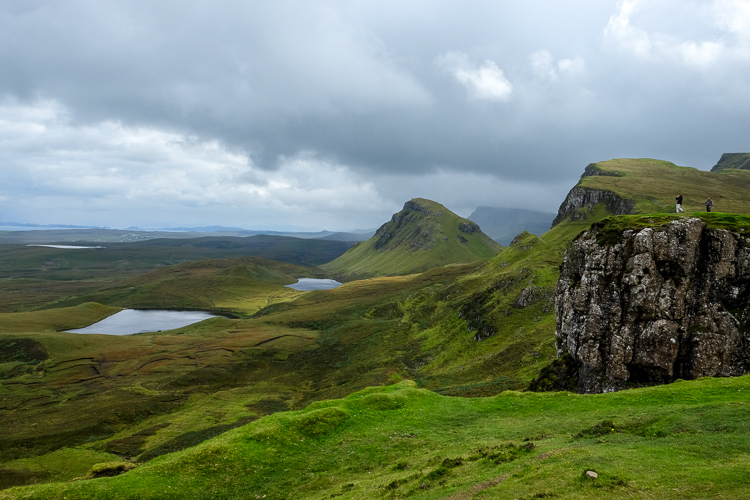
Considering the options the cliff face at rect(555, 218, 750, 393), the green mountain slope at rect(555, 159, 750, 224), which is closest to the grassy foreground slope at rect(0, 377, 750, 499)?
the cliff face at rect(555, 218, 750, 393)

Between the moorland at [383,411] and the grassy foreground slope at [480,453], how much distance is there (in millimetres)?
167

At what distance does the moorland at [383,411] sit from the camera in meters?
23.9

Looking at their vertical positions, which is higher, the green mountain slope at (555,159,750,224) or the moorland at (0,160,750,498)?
the green mountain slope at (555,159,750,224)

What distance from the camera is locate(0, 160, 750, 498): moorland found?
23906 millimetres

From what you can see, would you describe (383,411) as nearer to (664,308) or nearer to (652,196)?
(664,308)

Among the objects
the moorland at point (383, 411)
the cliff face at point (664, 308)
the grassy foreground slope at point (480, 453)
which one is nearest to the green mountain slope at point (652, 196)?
the moorland at point (383, 411)

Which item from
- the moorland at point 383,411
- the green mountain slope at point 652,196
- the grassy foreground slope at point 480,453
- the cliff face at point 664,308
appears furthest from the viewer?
the green mountain slope at point 652,196

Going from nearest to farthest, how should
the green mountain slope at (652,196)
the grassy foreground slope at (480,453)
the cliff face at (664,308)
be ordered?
1. the grassy foreground slope at (480,453)
2. the cliff face at (664,308)
3. the green mountain slope at (652,196)

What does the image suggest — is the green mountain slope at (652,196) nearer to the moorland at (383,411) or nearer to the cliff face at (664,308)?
the moorland at (383,411)

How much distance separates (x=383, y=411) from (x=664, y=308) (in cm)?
4082

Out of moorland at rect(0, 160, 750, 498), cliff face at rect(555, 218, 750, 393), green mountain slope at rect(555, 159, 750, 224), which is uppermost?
green mountain slope at rect(555, 159, 750, 224)

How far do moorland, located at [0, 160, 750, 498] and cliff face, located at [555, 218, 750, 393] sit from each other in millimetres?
6083

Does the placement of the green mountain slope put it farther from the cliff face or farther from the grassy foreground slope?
the grassy foreground slope

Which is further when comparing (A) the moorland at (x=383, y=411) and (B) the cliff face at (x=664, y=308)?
(B) the cliff face at (x=664, y=308)
